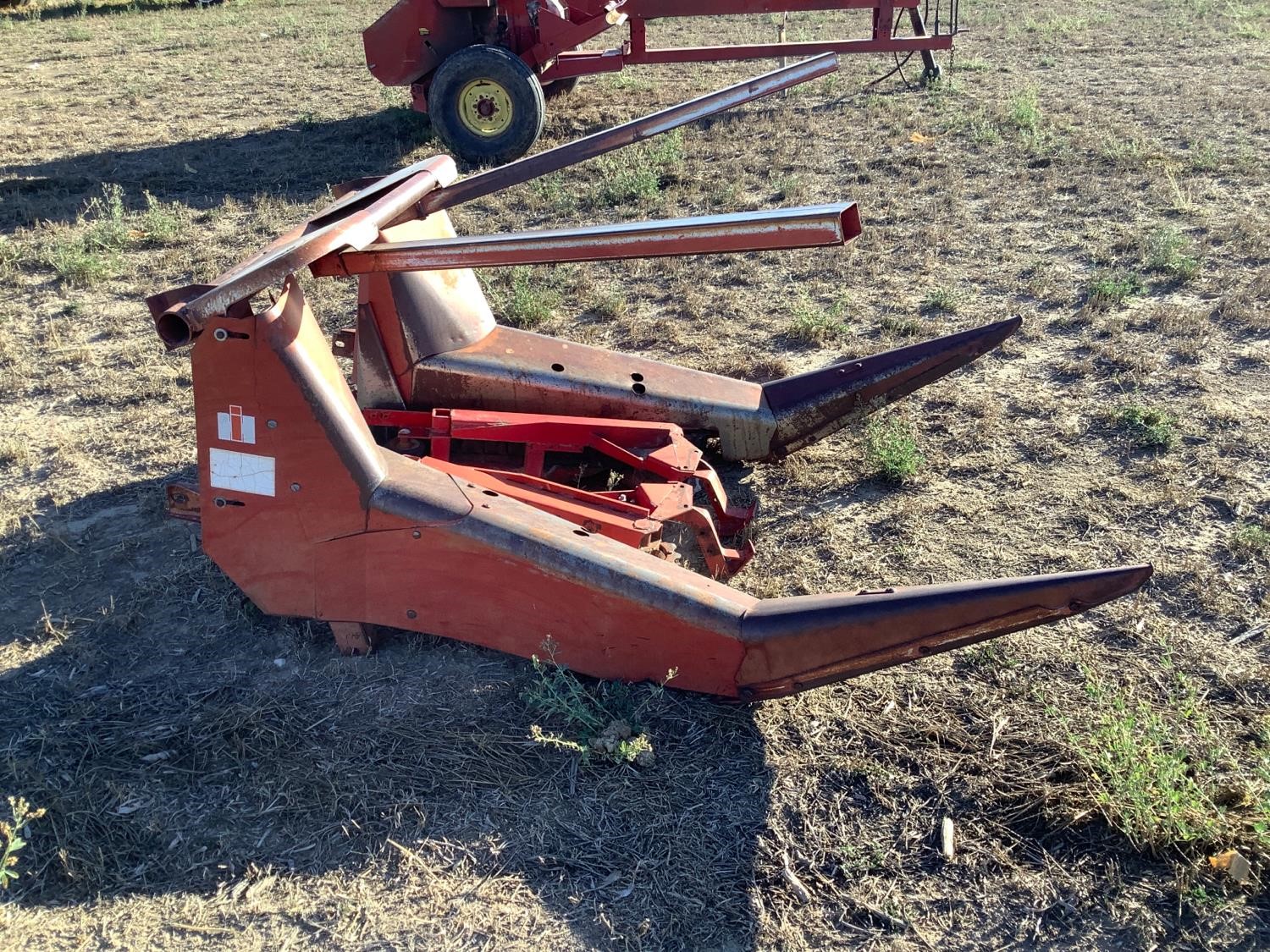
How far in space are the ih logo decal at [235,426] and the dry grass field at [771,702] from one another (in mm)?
737

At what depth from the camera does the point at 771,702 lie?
11.0ft

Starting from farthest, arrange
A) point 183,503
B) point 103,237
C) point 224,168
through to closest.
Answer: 1. point 224,168
2. point 103,237
3. point 183,503

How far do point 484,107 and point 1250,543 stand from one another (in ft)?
23.3

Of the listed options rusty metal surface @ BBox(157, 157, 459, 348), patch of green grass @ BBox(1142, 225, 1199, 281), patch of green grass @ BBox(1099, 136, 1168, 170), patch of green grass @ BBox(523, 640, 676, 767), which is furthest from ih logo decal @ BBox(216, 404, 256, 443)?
patch of green grass @ BBox(1099, 136, 1168, 170)

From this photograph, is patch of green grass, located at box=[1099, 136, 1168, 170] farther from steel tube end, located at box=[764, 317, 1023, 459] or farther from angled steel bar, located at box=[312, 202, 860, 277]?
angled steel bar, located at box=[312, 202, 860, 277]

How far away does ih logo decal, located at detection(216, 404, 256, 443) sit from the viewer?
131 inches

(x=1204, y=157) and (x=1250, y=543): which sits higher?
(x=1204, y=157)

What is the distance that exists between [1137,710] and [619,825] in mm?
1638

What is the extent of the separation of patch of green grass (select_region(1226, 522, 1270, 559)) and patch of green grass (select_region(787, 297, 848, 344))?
7.96 feet

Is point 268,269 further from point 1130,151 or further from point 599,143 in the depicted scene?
point 1130,151

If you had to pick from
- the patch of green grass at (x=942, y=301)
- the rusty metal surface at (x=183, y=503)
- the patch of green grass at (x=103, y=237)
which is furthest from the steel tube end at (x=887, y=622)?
the patch of green grass at (x=103, y=237)

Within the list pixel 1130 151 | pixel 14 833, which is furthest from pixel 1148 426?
pixel 1130 151

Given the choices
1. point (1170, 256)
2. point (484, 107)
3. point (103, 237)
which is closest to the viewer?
point (1170, 256)

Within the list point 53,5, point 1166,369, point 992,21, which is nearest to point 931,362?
point 1166,369
